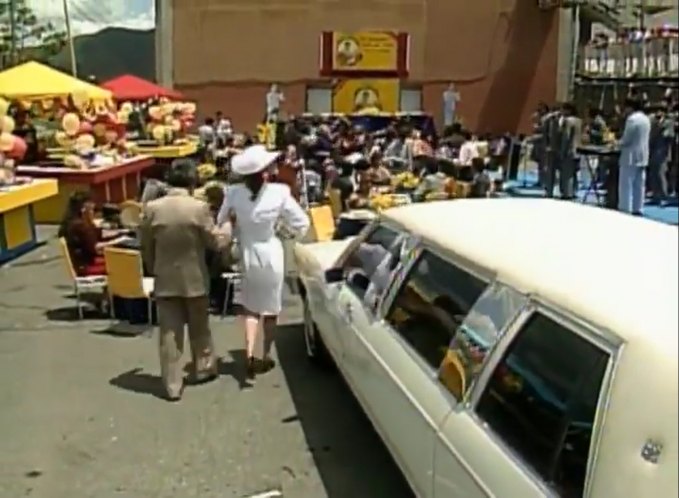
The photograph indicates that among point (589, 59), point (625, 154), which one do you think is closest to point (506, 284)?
point (589, 59)

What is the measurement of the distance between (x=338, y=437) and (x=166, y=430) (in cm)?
94

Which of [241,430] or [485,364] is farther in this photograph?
[241,430]

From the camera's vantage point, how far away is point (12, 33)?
3058 cm

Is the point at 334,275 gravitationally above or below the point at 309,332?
above

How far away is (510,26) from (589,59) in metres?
28.8

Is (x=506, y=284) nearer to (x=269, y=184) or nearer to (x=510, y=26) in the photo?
(x=269, y=184)

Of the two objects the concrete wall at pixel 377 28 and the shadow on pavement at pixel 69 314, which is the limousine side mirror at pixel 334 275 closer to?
the shadow on pavement at pixel 69 314

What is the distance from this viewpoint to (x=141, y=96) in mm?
21516

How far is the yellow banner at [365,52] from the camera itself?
102 ft

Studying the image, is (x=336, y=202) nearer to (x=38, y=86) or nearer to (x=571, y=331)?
(x=38, y=86)

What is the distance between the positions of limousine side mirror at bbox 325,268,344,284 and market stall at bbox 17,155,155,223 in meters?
8.77

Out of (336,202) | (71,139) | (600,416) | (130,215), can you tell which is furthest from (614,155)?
(600,416)

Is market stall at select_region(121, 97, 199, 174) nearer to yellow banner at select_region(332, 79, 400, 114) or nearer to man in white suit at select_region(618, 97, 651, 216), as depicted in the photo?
man in white suit at select_region(618, 97, 651, 216)

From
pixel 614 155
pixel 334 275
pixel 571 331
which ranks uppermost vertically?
pixel 571 331
